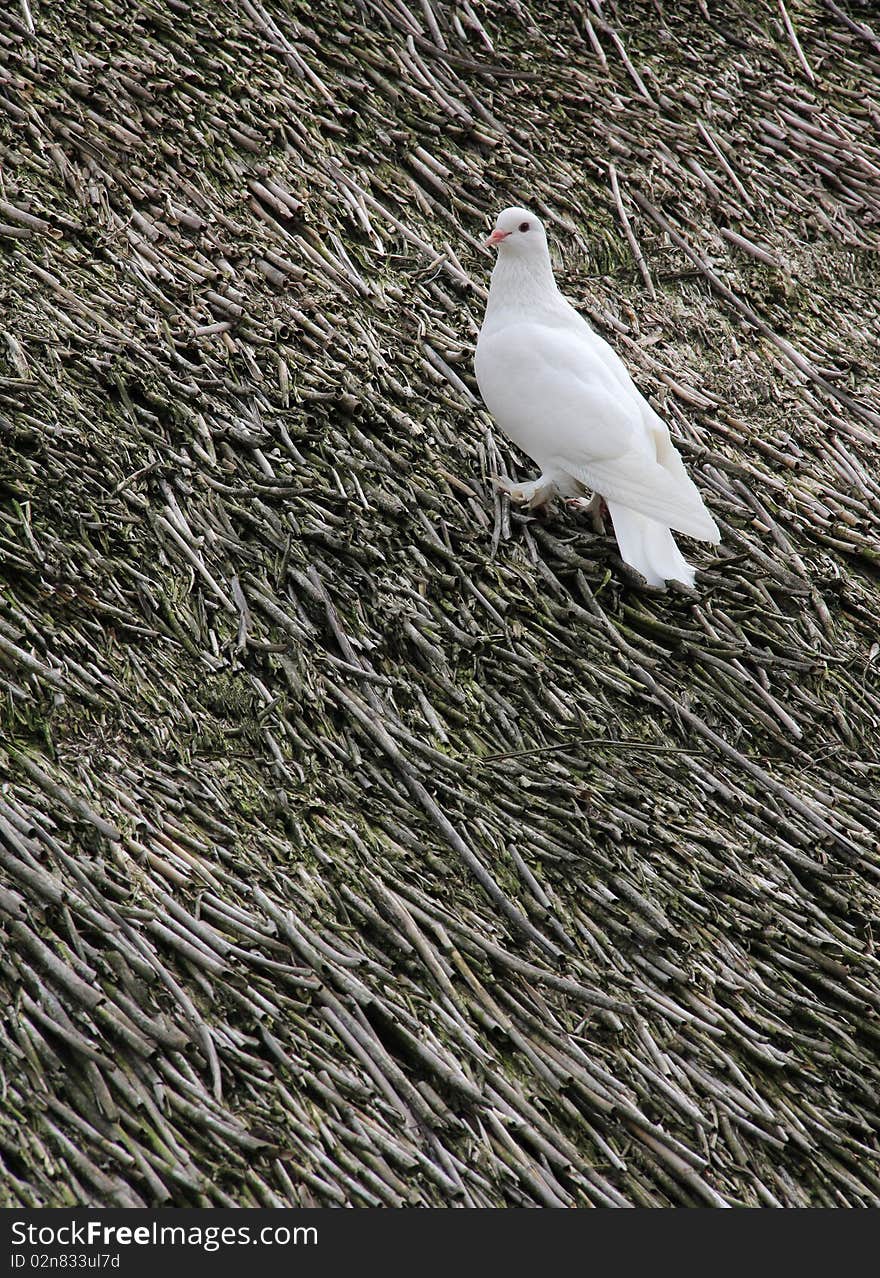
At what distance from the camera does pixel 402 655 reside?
2820mm

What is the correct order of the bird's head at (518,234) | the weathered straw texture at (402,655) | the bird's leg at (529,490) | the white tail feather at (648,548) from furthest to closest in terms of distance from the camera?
the bird's head at (518,234) < the bird's leg at (529,490) < the white tail feather at (648,548) < the weathered straw texture at (402,655)

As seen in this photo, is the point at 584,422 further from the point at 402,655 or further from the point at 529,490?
the point at 402,655

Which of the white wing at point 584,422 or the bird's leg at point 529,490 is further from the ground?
the white wing at point 584,422

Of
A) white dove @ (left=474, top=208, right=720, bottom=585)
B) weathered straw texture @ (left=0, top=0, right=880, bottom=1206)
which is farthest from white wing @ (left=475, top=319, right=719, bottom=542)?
weathered straw texture @ (left=0, top=0, right=880, bottom=1206)

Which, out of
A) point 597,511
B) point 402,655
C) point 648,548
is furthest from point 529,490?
point 402,655

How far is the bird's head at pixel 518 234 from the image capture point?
330 centimetres

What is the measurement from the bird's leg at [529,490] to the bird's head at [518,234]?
1.94 feet

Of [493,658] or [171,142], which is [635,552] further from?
[171,142]

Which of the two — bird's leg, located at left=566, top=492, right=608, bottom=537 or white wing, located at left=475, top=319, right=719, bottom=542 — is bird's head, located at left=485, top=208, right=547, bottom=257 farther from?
bird's leg, located at left=566, top=492, right=608, bottom=537

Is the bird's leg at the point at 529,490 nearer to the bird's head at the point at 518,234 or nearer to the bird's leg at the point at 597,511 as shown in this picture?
the bird's leg at the point at 597,511

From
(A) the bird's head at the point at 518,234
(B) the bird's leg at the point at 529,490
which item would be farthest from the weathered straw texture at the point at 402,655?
(A) the bird's head at the point at 518,234

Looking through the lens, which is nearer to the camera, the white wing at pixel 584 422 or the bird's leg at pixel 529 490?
the white wing at pixel 584 422

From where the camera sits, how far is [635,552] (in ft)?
10.1

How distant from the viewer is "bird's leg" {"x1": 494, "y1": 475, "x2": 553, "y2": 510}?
319 cm
